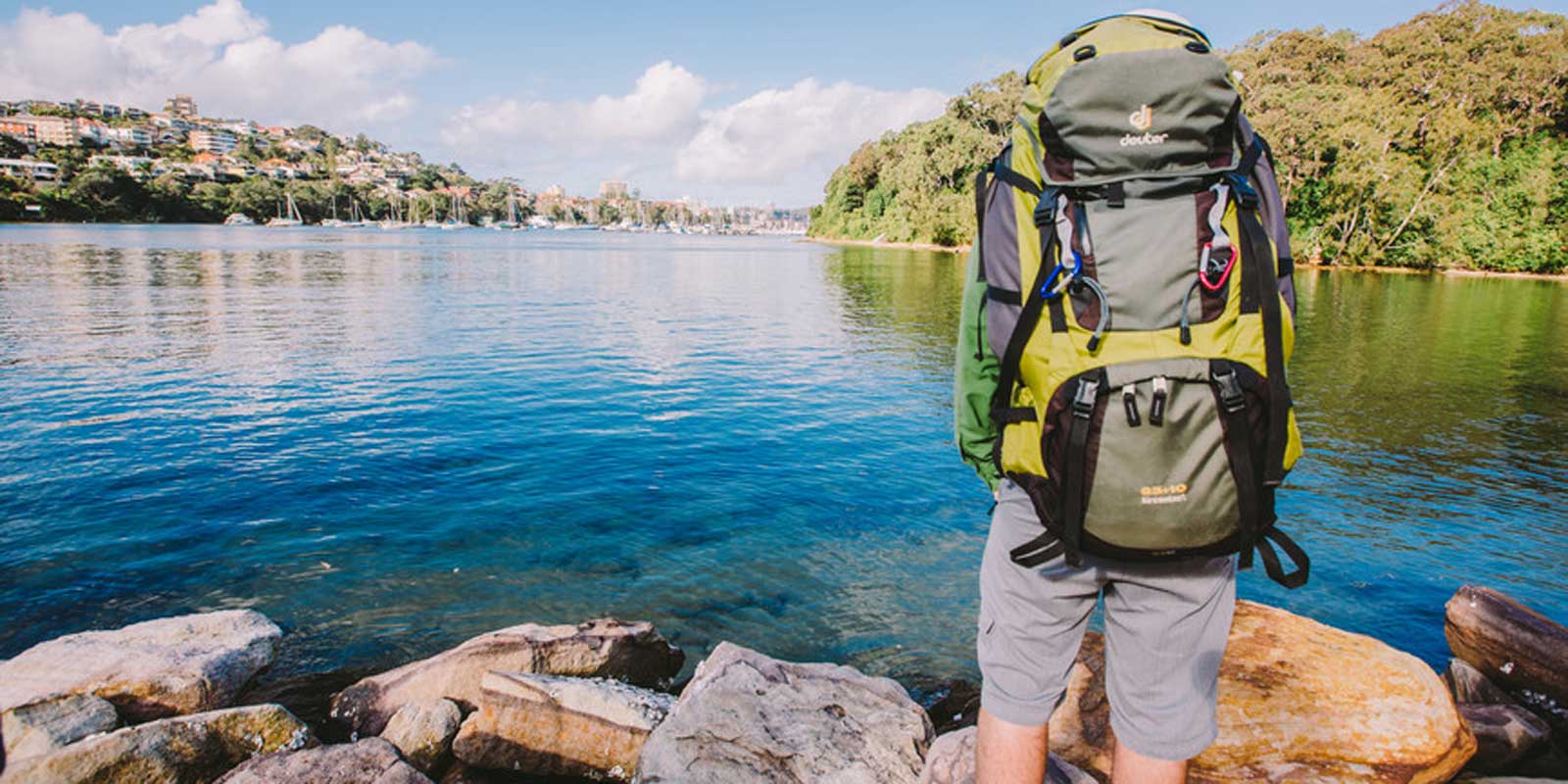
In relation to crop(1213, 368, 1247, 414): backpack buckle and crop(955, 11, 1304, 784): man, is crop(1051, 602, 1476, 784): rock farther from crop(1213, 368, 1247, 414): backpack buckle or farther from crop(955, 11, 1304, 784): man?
crop(1213, 368, 1247, 414): backpack buckle

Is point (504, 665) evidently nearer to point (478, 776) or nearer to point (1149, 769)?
point (478, 776)

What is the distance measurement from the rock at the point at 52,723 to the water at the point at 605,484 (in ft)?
5.76

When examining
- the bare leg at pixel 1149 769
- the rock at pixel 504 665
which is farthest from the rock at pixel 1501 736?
the rock at pixel 504 665

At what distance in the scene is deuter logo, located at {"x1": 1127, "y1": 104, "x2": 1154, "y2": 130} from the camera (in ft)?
7.66

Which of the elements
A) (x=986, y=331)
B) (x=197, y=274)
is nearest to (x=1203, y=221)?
(x=986, y=331)

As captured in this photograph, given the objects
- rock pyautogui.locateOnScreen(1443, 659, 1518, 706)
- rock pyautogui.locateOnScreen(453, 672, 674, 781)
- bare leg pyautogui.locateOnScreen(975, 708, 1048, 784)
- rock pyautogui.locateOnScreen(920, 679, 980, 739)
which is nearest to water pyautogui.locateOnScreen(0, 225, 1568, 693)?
rock pyautogui.locateOnScreen(920, 679, 980, 739)

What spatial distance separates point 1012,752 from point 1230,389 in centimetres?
145

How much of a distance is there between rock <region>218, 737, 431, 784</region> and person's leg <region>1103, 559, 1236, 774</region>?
4.26 meters

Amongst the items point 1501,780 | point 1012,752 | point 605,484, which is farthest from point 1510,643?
point 605,484

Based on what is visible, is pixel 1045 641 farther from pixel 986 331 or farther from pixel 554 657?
pixel 554 657

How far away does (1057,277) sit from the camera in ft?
7.75

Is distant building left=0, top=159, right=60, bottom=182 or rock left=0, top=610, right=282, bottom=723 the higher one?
distant building left=0, top=159, right=60, bottom=182

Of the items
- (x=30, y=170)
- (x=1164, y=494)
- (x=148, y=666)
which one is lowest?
(x=148, y=666)

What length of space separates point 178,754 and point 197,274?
159 feet
